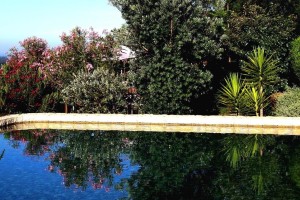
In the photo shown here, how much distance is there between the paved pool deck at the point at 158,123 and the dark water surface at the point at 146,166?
2.27 ft

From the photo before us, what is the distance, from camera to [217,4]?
24.8 m

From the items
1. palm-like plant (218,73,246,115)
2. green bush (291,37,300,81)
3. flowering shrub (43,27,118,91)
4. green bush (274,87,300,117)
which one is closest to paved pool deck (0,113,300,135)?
green bush (274,87,300,117)

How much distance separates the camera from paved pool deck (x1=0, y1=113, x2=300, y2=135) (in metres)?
18.4

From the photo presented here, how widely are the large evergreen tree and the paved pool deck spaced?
4.84 feet

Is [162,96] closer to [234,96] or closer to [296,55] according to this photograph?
[234,96]

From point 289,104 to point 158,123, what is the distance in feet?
17.3

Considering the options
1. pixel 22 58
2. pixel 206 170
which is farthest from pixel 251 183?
pixel 22 58

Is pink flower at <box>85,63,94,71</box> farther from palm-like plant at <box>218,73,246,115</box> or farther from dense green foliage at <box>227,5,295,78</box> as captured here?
dense green foliage at <box>227,5,295,78</box>

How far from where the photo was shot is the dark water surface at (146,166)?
11953 millimetres

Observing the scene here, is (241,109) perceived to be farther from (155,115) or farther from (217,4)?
(217,4)

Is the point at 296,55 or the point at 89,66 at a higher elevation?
the point at 296,55

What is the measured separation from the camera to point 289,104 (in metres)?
20.3

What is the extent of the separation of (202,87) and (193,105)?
4.76ft

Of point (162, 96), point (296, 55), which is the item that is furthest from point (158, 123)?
point (296, 55)
